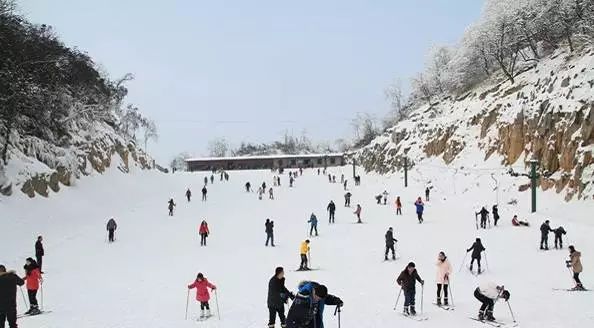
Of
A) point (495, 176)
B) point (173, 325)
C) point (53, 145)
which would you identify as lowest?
point (173, 325)

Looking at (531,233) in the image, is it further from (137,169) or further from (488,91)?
(137,169)

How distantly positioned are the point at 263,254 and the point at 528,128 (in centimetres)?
2139

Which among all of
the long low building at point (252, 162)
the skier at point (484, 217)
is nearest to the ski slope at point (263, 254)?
the skier at point (484, 217)

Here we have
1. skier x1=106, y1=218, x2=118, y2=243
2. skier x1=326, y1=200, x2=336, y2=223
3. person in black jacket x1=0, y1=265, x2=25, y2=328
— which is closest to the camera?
person in black jacket x1=0, y1=265, x2=25, y2=328

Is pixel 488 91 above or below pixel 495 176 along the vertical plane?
above

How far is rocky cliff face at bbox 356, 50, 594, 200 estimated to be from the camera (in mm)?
26906

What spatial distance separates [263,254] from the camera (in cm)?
2027

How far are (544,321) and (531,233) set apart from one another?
1332 centimetres

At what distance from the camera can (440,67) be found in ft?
246

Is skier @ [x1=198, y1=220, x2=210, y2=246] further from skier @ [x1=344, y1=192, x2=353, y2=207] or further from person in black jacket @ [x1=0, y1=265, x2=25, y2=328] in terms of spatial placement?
skier @ [x1=344, y1=192, x2=353, y2=207]

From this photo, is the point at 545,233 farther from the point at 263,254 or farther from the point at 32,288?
the point at 32,288

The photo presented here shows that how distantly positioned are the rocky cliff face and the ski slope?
187cm

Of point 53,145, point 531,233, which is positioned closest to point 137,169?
point 53,145

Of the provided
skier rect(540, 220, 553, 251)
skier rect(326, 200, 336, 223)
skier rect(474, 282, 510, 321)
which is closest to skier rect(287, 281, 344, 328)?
skier rect(474, 282, 510, 321)
